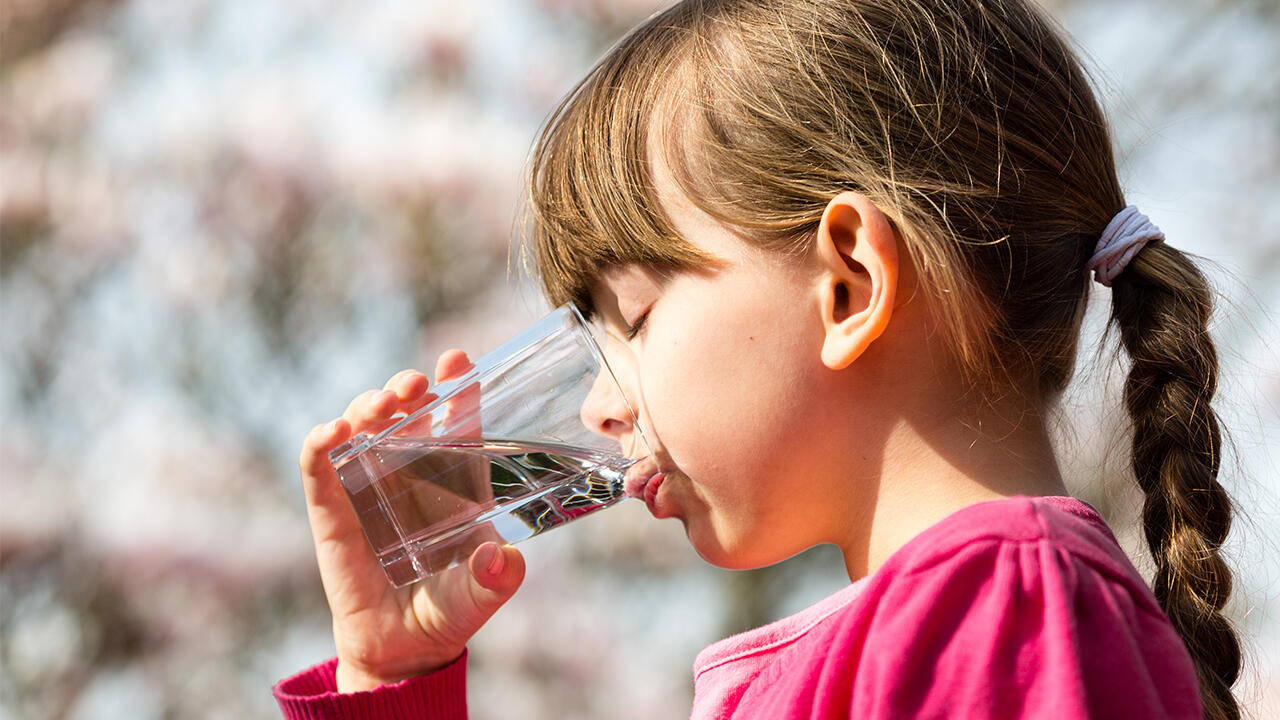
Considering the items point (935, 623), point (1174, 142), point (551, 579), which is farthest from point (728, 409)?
point (1174, 142)

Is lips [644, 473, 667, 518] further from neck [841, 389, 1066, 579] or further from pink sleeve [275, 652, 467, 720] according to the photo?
pink sleeve [275, 652, 467, 720]

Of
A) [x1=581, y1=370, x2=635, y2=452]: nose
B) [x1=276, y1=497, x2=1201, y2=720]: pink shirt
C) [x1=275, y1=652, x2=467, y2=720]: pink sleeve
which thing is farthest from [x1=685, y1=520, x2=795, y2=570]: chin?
[x1=275, y1=652, x2=467, y2=720]: pink sleeve

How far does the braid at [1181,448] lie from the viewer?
96cm

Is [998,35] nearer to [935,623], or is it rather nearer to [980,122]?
[980,122]

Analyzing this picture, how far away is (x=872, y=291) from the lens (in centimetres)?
98

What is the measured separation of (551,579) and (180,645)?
77 cm

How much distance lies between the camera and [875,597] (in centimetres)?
80

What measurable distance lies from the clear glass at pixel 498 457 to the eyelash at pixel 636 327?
Answer: 36 mm

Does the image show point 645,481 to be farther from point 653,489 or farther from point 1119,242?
point 1119,242

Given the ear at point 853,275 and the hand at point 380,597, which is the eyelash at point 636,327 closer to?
the ear at point 853,275

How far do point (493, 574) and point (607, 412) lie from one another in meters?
0.32

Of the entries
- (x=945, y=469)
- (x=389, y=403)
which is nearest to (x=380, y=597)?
(x=389, y=403)

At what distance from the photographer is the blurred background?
2.38m

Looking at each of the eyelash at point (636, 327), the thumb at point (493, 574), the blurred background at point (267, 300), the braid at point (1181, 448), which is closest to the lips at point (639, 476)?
the eyelash at point (636, 327)
